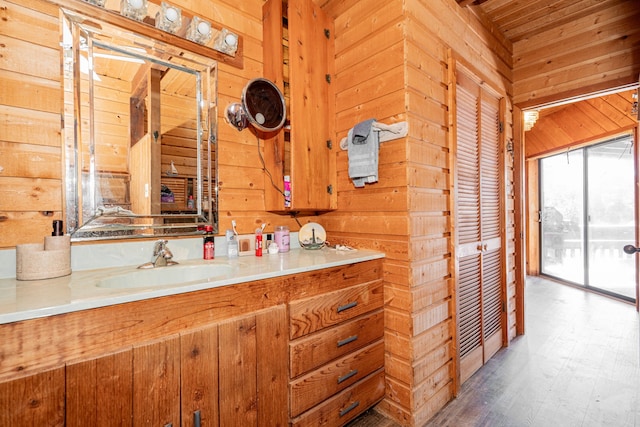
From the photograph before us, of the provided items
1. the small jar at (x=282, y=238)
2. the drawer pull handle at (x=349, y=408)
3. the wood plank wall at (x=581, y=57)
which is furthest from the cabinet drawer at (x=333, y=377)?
the wood plank wall at (x=581, y=57)

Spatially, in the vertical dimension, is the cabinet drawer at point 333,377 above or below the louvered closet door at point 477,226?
below

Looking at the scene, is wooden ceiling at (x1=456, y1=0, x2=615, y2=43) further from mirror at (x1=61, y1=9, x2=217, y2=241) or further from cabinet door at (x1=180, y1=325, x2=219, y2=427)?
cabinet door at (x1=180, y1=325, x2=219, y2=427)

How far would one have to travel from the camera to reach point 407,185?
5.16ft

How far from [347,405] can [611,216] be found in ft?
15.5

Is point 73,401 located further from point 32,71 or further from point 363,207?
point 363,207

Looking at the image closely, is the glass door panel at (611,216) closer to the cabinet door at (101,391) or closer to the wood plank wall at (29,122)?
the cabinet door at (101,391)

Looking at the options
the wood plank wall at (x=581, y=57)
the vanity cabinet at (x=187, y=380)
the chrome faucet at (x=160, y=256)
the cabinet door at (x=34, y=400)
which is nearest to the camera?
the cabinet door at (x=34, y=400)

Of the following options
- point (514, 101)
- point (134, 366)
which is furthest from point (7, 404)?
point (514, 101)

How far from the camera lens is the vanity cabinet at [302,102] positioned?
1.80 m

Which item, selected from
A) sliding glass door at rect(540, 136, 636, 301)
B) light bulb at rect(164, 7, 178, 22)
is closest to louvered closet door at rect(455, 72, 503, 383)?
light bulb at rect(164, 7, 178, 22)

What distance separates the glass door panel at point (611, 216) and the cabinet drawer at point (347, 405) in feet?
13.5

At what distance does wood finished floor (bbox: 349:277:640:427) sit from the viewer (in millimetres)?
1638

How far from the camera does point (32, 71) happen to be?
121cm

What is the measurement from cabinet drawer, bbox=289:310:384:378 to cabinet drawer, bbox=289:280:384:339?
36 mm
